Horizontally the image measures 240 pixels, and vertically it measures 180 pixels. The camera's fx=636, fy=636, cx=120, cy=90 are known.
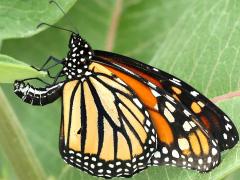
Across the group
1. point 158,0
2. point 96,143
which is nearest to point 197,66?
point 96,143

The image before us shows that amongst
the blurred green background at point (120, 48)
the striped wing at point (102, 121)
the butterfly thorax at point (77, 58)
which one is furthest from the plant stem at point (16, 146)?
the butterfly thorax at point (77, 58)

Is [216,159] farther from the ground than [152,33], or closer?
closer

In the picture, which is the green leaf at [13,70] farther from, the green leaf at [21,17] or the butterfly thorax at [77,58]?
the butterfly thorax at [77,58]

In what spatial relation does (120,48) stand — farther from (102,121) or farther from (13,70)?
(13,70)

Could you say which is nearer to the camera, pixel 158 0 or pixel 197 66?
pixel 197 66

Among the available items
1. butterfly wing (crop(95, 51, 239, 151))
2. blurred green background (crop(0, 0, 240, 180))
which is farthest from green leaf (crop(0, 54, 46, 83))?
butterfly wing (crop(95, 51, 239, 151))

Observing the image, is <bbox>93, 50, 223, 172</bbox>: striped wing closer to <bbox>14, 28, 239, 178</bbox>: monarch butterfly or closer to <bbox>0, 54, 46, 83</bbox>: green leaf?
<bbox>14, 28, 239, 178</bbox>: monarch butterfly

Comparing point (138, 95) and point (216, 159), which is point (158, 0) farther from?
point (216, 159)
